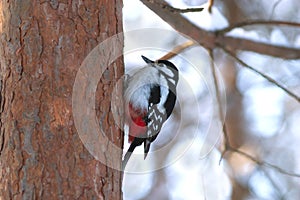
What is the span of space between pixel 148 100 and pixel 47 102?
710 millimetres

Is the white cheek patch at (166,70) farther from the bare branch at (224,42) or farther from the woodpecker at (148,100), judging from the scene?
the bare branch at (224,42)

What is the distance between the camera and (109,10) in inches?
83.5

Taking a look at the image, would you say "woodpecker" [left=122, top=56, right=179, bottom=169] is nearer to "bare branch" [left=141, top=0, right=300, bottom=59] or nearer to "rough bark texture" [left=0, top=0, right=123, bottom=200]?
"rough bark texture" [left=0, top=0, right=123, bottom=200]

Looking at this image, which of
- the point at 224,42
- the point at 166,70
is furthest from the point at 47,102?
the point at 224,42

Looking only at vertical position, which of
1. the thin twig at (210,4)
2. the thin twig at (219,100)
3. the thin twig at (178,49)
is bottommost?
the thin twig at (219,100)

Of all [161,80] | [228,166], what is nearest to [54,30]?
[161,80]

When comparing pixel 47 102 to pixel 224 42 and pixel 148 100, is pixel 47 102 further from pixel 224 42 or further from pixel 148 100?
pixel 224 42

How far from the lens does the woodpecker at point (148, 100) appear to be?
244 cm

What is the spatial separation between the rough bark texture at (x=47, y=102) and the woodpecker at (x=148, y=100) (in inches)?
14.8

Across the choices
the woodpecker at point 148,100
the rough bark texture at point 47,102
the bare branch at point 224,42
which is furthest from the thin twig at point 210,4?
the rough bark texture at point 47,102

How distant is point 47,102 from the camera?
6.24ft

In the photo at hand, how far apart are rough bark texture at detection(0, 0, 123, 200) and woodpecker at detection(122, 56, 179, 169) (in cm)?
38

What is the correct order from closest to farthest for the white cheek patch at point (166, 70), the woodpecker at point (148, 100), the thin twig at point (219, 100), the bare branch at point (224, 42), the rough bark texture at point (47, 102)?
the rough bark texture at point (47, 102) → the woodpecker at point (148, 100) → the white cheek patch at point (166, 70) → the thin twig at point (219, 100) → the bare branch at point (224, 42)

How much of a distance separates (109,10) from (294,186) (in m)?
2.03
